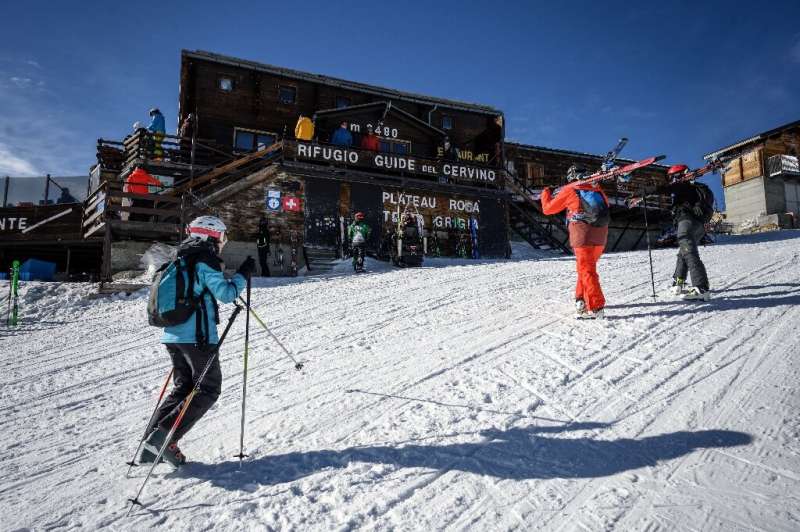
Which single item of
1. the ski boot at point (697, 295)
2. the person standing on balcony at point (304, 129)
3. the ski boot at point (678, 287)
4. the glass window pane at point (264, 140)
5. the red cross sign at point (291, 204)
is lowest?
the ski boot at point (697, 295)

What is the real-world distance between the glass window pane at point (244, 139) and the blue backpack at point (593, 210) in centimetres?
1699

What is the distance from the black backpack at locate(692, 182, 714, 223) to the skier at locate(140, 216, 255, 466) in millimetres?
6147

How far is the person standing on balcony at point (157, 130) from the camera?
15023mm

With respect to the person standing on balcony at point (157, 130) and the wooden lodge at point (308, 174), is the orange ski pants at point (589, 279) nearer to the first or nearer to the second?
the wooden lodge at point (308, 174)

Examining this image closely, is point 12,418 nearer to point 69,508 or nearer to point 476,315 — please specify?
point 69,508

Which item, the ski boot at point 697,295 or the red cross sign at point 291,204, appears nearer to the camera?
the ski boot at point 697,295

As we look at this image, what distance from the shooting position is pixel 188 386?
3.02 metres

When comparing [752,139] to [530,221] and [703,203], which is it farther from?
[703,203]

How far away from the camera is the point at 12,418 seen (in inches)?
150

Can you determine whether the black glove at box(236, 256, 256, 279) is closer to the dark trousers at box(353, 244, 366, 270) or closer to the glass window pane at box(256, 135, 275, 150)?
the dark trousers at box(353, 244, 366, 270)

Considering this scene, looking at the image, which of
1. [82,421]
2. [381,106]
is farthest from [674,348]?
[381,106]

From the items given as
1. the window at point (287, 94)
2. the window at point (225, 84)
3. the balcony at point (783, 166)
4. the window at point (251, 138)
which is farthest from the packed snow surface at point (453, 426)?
the balcony at point (783, 166)

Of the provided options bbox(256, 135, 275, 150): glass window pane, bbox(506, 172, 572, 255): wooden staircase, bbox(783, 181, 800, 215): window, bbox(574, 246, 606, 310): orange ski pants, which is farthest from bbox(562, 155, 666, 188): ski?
bbox(783, 181, 800, 215): window

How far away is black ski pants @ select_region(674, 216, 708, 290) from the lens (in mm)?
5880
